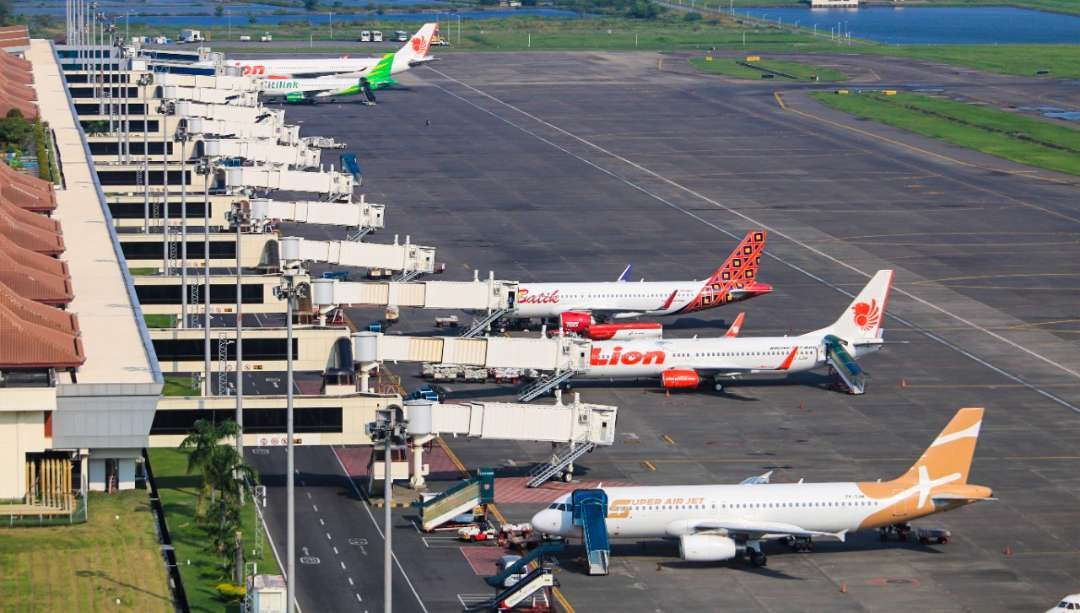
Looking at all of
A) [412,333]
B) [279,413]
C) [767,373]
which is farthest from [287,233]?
[279,413]

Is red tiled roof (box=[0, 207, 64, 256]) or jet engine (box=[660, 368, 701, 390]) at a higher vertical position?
red tiled roof (box=[0, 207, 64, 256])

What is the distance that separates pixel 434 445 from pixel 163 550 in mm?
26526

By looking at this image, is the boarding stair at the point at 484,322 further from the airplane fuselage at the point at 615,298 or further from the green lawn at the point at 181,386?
the green lawn at the point at 181,386

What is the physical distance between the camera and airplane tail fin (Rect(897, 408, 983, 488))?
9750 cm

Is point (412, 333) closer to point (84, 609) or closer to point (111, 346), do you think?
point (111, 346)

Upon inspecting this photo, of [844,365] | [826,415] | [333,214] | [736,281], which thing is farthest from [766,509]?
[333,214]

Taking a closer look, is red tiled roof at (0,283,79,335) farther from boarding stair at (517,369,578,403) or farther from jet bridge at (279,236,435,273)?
jet bridge at (279,236,435,273)

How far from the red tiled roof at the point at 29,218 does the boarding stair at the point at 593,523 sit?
6093 cm

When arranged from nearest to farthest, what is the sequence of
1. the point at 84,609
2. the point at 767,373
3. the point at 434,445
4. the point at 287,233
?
the point at 84,609 → the point at 434,445 → the point at 767,373 → the point at 287,233

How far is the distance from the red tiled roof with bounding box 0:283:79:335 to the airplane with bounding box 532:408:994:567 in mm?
31296

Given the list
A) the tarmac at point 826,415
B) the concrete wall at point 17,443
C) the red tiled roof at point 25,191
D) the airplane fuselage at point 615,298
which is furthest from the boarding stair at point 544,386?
the red tiled roof at point 25,191

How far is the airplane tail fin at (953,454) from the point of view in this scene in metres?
97.5

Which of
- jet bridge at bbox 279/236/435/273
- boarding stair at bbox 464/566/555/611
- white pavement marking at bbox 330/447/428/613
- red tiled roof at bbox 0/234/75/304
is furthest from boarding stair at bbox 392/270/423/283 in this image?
boarding stair at bbox 464/566/555/611

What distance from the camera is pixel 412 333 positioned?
147750 mm
